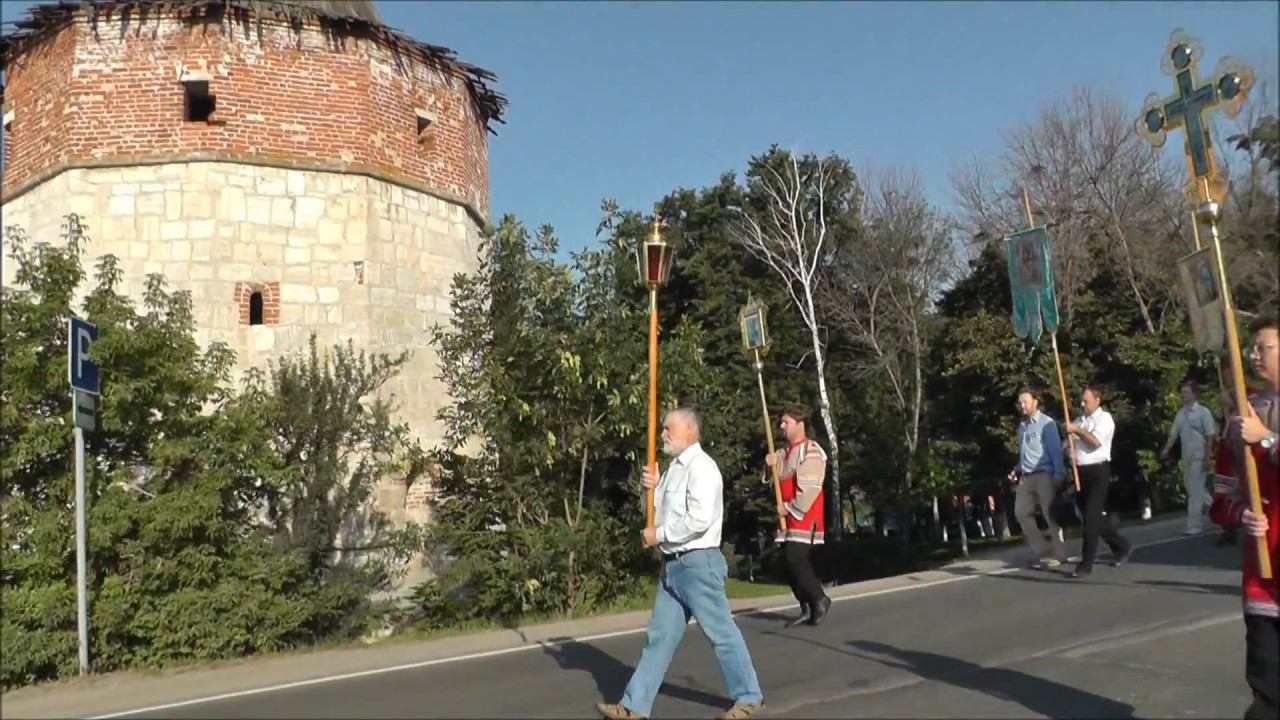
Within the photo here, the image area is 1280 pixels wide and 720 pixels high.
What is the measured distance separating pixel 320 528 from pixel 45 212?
6.60 metres

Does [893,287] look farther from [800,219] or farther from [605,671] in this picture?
[605,671]

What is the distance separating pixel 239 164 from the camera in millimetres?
14641

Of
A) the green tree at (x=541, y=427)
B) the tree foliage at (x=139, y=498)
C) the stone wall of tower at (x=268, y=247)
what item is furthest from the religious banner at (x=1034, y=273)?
the tree foliage at (x=139, y=498)

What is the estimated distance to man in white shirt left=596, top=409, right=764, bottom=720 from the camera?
234 inches

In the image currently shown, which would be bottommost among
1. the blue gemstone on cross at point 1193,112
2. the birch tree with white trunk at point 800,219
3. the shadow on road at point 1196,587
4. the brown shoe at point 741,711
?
the brown shoe at point 741,711

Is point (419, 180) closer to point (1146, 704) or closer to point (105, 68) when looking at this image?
point (105, 68)

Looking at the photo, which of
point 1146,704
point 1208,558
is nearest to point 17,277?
point 1146,704

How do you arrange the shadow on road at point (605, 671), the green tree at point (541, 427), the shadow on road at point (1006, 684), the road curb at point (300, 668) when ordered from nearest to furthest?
the shadow on road at point (1006, 684) → the shadow on road at point (605, 671) → the road curb at point (300, 668) → the green tree at point (541, 427)

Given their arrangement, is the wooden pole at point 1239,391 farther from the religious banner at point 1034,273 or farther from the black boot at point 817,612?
the religious banner at point 1034,273

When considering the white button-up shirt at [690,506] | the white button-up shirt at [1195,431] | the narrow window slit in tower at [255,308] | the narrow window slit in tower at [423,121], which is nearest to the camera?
the white button-up shirt at [690,506]

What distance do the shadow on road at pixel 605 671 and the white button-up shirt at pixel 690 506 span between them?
114 centimetres

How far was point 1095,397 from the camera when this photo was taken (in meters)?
11.0

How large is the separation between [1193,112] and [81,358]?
9.43m

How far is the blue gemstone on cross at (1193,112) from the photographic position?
255 inches
